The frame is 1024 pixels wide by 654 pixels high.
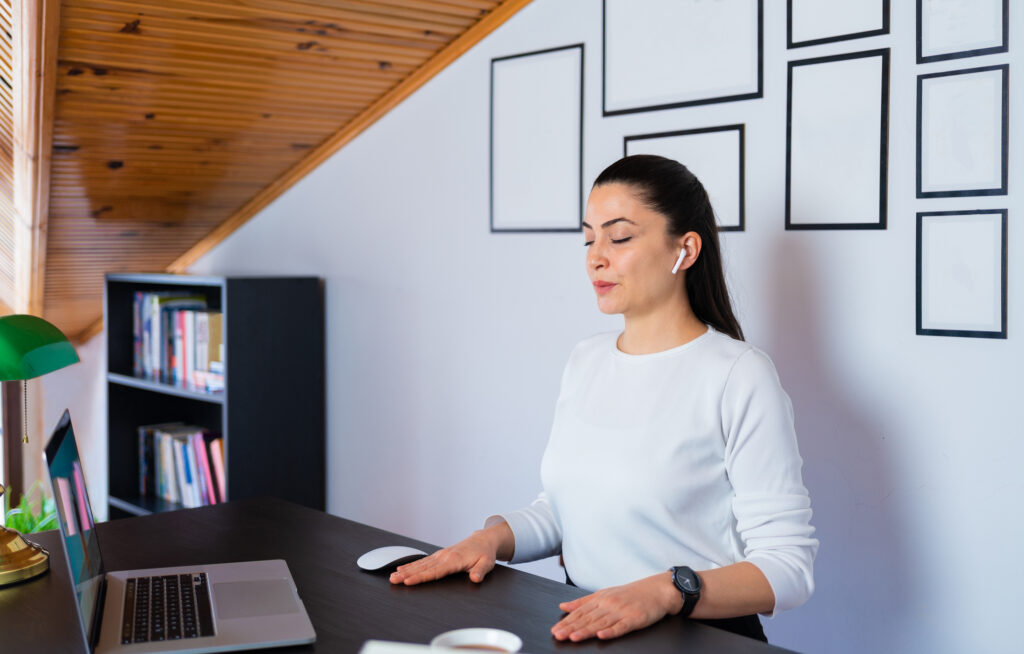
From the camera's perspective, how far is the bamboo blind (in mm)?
2475

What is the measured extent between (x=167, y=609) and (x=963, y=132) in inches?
66.7

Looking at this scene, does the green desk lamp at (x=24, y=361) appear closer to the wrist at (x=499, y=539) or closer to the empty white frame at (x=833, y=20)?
the wrist at (x=499, y=539)

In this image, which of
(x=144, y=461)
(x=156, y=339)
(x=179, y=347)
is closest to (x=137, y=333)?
(x=156, y=339)

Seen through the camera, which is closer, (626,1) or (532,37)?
(626,1)

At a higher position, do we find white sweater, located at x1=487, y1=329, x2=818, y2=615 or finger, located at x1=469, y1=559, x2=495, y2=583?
white sweater, located at x1=487, y1=329, x2=818, y2=615

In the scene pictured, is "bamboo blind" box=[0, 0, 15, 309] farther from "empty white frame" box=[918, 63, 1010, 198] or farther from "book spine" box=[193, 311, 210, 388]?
"empty white frame" box=[918, 63, 1010, 198]

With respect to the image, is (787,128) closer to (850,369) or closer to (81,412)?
(850,369)

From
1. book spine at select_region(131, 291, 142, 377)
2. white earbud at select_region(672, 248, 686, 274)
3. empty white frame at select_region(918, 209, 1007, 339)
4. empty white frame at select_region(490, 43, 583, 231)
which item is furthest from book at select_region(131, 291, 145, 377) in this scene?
empty white frame at select_region(918, 209, 1007, 339)

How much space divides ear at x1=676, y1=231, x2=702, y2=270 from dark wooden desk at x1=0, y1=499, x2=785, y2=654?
2.21ft

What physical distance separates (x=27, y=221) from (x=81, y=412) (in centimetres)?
199

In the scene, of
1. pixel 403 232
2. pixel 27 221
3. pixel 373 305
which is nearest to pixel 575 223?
pixel 403 232

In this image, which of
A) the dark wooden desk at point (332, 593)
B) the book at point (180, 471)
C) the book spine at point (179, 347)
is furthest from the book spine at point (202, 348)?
→ the dark wooden desk at point (332, 593)

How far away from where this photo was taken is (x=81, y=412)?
5180mm

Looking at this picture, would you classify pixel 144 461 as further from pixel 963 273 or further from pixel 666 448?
pixel 963 273
